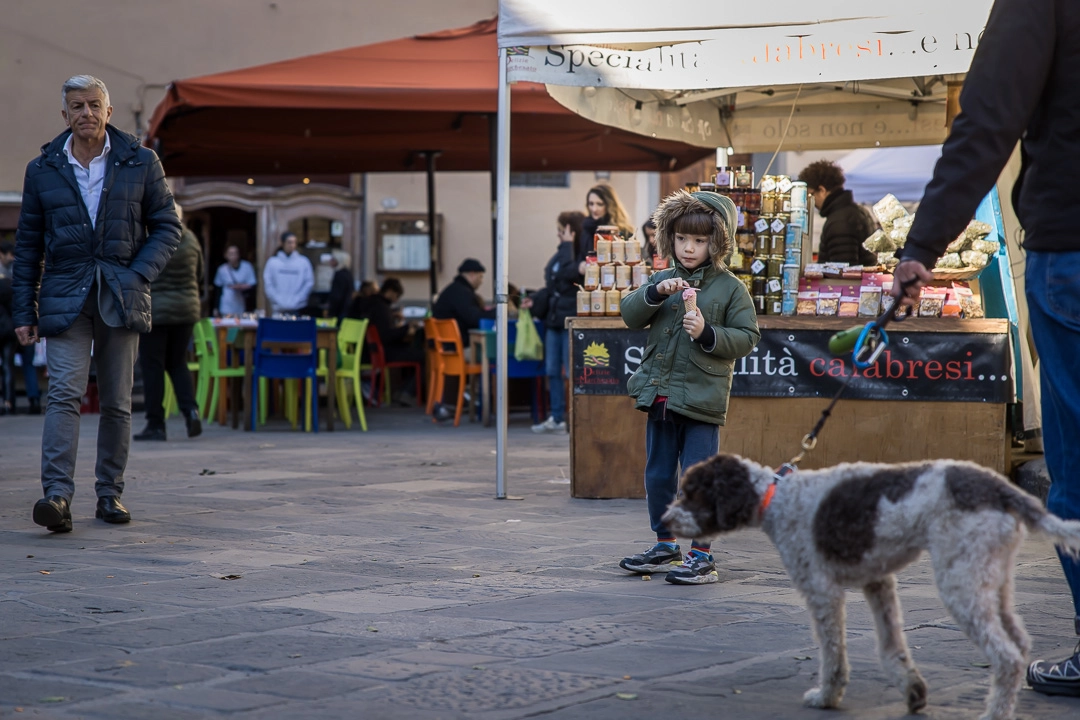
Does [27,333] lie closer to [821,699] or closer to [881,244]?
[821,699]

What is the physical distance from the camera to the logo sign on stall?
7133 mm

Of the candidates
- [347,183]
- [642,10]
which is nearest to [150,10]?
[347,183]

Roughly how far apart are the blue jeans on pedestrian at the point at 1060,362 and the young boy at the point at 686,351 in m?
1.65

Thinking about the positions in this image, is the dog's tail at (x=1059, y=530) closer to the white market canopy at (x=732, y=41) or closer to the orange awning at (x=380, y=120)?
the white market canopy at (x=732, y=41)

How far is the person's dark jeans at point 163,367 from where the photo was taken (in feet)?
35.7

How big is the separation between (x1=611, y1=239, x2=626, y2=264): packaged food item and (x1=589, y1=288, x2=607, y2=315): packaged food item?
12.4 inches

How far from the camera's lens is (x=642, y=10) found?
22.1ft

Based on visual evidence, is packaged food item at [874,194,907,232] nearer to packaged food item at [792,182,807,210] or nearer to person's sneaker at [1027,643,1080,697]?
packaged food item at [792,182,807,210]

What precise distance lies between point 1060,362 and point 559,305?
784 centimetres

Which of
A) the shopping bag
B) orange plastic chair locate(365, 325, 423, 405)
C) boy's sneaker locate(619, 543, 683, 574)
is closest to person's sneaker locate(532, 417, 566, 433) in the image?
the shopping bag

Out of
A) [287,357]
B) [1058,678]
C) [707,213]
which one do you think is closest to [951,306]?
[707,213]

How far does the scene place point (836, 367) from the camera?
730 centimetres

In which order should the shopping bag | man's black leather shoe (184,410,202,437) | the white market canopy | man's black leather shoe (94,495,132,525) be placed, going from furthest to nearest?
the shopping bag → man's black leather shoe (184,410,202,437) → the white market canopy → man's black leather shoe (94,495,132,525)

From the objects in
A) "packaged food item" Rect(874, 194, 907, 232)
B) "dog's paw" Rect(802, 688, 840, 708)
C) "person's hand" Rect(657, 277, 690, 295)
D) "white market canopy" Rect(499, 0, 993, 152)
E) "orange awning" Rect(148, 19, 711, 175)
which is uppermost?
"orange awning" Rect(148, 19, 711, 175)
